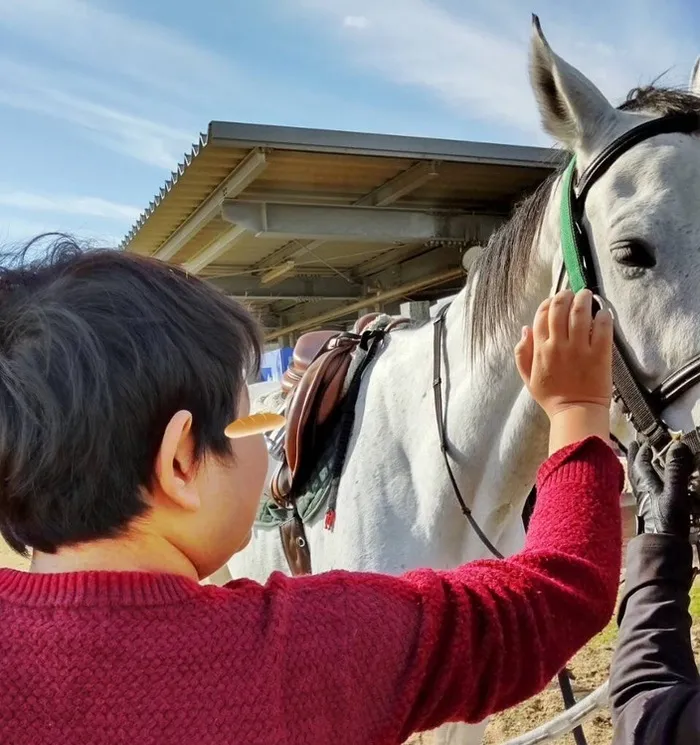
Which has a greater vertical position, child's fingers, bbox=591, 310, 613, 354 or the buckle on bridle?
child's fingers, bbox=591, 310, 613, 354

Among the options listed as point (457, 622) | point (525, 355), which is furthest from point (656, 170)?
point (457, 622)

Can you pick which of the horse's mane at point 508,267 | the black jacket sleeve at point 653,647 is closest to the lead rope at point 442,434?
the horse's mane at point 508,267

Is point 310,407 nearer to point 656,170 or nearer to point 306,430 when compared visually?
point 306,430

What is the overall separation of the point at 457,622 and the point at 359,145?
134 inches

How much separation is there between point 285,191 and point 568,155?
110 inches

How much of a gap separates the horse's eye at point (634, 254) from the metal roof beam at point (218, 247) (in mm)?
3252

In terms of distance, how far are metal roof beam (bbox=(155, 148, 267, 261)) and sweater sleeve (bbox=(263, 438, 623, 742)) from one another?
276cm

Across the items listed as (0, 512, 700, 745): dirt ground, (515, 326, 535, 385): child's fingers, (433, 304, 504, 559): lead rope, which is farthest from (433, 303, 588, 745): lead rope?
(0, 512, 700, 745): dirt ground

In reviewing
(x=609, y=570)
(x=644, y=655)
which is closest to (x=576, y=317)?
(x=609, y=570)

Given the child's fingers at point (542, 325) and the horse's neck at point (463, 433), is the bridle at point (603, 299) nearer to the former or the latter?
the horse's neck at point (463, 433)

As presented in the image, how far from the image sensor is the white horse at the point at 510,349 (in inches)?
49.6

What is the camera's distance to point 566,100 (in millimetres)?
1454

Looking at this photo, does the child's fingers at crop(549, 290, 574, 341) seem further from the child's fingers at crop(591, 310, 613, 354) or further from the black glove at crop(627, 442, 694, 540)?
the black glove at crop(627, 442, 694, 540)

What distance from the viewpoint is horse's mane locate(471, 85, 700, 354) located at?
155 centimetres
